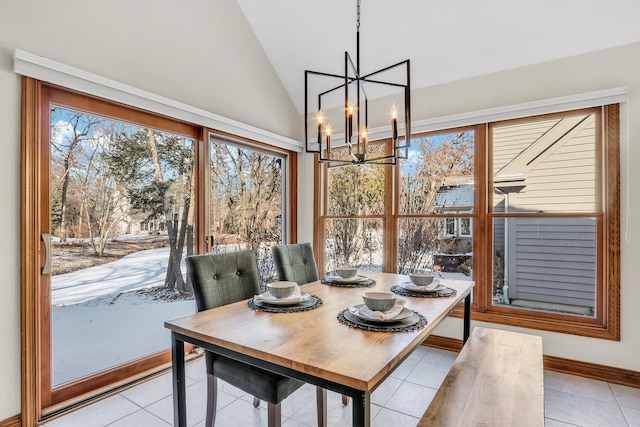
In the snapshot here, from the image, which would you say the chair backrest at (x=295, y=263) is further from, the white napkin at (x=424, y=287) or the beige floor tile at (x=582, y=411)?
the beige floor tile at (x=582, y=411)

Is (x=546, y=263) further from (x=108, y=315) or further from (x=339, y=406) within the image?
(x=108, y=315)

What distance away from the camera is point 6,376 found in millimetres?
1902

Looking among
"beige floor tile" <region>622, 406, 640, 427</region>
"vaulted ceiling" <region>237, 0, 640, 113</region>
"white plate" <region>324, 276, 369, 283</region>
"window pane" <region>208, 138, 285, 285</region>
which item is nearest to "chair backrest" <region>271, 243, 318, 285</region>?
"white plate" <region>324, 276, 369, 283</region>

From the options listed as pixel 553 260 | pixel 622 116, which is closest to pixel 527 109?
pixel 622 116

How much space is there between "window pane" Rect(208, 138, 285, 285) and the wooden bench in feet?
7.38

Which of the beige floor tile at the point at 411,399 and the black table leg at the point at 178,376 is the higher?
the black table leg at the point at 178,376

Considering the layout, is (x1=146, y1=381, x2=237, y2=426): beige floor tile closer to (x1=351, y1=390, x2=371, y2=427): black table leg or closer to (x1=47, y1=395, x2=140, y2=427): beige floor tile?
(x1=47, y1=395, x2=140, y2=427): beige floor tile

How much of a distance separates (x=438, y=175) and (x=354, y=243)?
119 centimetres

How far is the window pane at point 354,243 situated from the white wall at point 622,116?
153cm

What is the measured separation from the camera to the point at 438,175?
3367 millimetres

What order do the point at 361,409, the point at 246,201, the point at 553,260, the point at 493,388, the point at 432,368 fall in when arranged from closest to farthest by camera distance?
the point at 361,409
the point at 493,388
the point at 432,368
the point at 553,260
the point at 246,201

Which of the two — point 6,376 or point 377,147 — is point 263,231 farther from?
point 6,376

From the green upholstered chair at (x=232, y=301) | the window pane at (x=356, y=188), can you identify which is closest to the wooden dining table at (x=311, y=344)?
the green upholstered chair at (x=232, y=301)

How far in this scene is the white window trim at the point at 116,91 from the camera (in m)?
1.95
